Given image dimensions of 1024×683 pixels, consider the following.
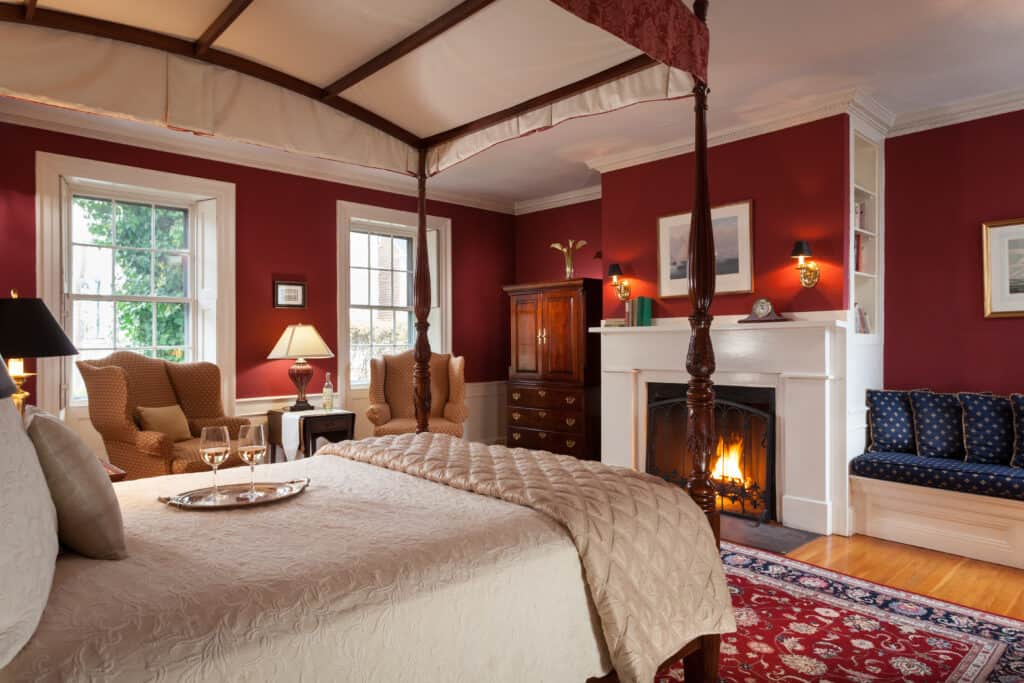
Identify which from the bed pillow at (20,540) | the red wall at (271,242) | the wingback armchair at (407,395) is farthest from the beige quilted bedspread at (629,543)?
the red wall at (271,242)

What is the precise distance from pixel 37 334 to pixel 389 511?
187 centimetres

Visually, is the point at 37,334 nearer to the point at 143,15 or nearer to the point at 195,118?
the point at 195,118

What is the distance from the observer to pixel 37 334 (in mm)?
2623

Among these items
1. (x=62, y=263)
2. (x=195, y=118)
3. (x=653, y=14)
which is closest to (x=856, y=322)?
(x=653, y=14)

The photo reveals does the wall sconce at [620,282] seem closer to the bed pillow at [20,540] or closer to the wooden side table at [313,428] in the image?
the wooden side table at [313,428]

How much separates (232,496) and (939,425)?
13.6ft

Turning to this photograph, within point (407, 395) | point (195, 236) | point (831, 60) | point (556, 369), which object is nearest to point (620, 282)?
point (556, 369)

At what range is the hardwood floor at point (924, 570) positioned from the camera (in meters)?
3.12

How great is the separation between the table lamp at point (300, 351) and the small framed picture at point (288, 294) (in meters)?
0.26

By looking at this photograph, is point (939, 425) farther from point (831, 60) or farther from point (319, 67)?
point (319, 67)

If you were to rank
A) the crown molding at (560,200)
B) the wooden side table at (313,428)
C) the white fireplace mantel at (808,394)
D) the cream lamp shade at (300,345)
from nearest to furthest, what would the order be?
1. the white fireplace mantel at (808,394)
2. the wooden side table at (313,428)
3. the cream lamp shade at (300,345)
4. the crown molding at (560,200)

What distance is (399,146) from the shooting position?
11.1ft

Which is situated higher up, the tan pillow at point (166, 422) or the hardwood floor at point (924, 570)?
the tan pillow at point (166, 422)

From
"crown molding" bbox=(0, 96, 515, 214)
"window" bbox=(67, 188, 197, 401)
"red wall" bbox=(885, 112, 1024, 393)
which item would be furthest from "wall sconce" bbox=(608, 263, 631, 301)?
"window" bbox=(67, 188, 197, 401)
